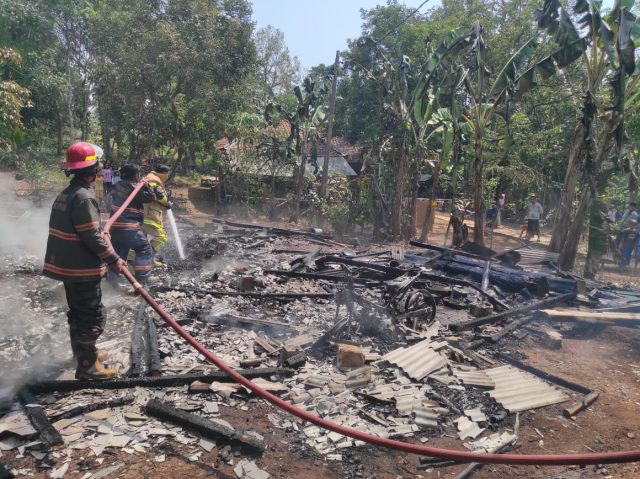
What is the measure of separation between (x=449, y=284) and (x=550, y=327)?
196 centimetres

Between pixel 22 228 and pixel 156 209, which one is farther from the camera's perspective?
pixel 22 228

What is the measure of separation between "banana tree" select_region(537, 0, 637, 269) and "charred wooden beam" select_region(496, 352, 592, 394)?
6837 mm

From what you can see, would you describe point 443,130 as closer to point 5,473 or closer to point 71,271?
point 71,271

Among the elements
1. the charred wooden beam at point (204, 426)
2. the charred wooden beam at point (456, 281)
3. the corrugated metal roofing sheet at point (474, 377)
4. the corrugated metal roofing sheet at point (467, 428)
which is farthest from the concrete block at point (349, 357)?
the charred wooden beam at point (456, 281)

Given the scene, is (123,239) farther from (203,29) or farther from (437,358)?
(203,29)

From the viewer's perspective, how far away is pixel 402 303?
6.44m

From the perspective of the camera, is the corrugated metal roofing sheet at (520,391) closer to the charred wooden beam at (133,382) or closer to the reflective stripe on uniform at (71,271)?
the charred wooden beam at (133,382)

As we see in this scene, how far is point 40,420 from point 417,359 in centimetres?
364

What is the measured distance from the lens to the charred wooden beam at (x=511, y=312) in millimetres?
6262

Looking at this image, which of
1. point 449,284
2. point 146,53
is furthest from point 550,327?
point 146,53

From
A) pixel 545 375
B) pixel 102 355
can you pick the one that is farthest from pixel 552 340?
pixel 102 355

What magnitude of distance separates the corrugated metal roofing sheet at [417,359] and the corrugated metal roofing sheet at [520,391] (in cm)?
59

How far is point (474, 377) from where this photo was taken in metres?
4.79

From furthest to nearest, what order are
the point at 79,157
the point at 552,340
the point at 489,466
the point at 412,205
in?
the point at 412,205, the point at 552,340, the point at 79,157, the point at 489,466
